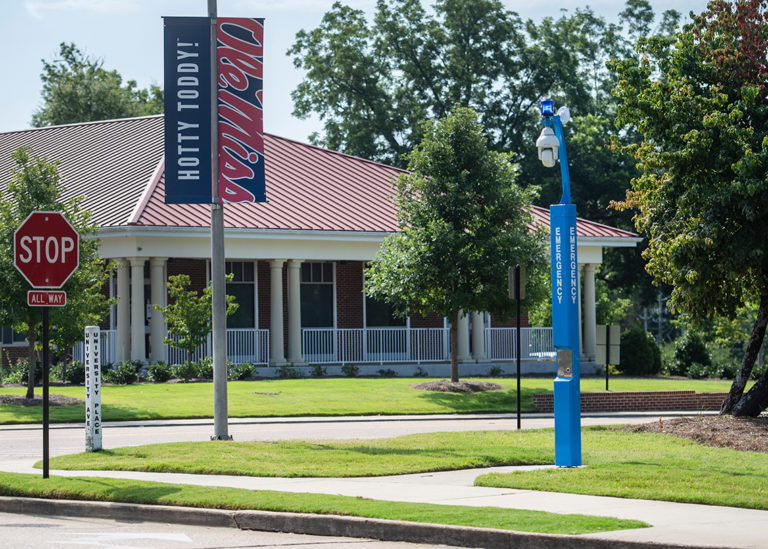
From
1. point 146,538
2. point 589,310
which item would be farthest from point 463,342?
point 146,538

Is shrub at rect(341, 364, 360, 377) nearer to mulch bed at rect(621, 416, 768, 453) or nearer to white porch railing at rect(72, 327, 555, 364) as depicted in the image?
→ white porch railing at rect(72, 327, 555, 364)

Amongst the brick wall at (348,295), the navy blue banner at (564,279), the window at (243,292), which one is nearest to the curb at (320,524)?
the navy blue banner at (564,279)

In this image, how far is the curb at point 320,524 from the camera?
914 cm

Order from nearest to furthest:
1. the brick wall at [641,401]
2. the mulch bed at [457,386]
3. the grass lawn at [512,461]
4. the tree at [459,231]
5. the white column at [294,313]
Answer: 1. the grass lawn at [512,461]
2. the brick wall at [641,401]
3. the tree at [459,231]
4. the mulch bed at [457,386]
5. the white column at [294,313]

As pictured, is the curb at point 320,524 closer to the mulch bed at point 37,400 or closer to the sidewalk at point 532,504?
the sidewalk at point 532,504

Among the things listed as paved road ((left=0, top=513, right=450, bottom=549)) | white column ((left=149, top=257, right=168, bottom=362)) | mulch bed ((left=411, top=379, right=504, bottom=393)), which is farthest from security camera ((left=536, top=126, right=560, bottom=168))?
white column ((left=149, top=257, right=168, bottom=362))

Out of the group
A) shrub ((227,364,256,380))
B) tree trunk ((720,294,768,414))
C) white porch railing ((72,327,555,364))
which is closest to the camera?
tree trunk ((720,294,768,414))

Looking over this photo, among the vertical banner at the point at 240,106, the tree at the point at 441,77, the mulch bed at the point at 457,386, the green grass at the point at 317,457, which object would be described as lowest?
the green grass at the point at 317,457

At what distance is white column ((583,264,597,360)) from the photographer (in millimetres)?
39438

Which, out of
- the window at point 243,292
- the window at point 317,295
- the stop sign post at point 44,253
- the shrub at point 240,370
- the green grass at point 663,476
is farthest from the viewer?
the window at point 317,295

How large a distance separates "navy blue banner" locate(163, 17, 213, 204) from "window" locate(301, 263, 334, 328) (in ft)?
61.8

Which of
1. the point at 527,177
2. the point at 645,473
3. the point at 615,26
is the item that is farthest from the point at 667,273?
the point at 615,26

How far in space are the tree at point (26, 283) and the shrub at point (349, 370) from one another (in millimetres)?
10059

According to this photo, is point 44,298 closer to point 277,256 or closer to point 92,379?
point 92,379
